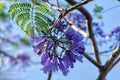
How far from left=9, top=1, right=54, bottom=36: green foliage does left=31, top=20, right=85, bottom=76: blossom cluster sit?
6 centimetres

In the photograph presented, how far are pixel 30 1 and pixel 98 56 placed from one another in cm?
144

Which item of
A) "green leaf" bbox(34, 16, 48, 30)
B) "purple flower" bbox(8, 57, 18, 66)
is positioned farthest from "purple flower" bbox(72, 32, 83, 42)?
"purple flower" bbox(8, 57, 18, 66)

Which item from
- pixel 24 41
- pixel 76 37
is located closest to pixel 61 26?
pixel 76 37

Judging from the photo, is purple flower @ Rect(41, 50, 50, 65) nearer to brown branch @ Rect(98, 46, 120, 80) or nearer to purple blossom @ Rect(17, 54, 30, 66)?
brown branch @ Rect(98, 46, 120, 80)

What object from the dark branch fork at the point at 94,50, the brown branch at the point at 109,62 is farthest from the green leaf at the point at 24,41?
the brown branch at the point at 109,62

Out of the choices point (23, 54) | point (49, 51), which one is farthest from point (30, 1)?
point (23, 54)

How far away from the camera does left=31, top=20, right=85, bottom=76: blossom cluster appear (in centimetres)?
117

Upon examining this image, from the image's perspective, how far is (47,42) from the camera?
3.83ft

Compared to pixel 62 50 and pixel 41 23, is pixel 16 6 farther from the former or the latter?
pixel 62 50

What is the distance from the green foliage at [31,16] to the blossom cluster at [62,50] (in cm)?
6

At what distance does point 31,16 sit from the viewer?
3.64ft

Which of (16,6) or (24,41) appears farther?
(24,41)

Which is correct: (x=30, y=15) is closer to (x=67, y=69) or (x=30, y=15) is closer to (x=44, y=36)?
(x=44, y=36)

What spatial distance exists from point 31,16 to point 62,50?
0.49 feet
